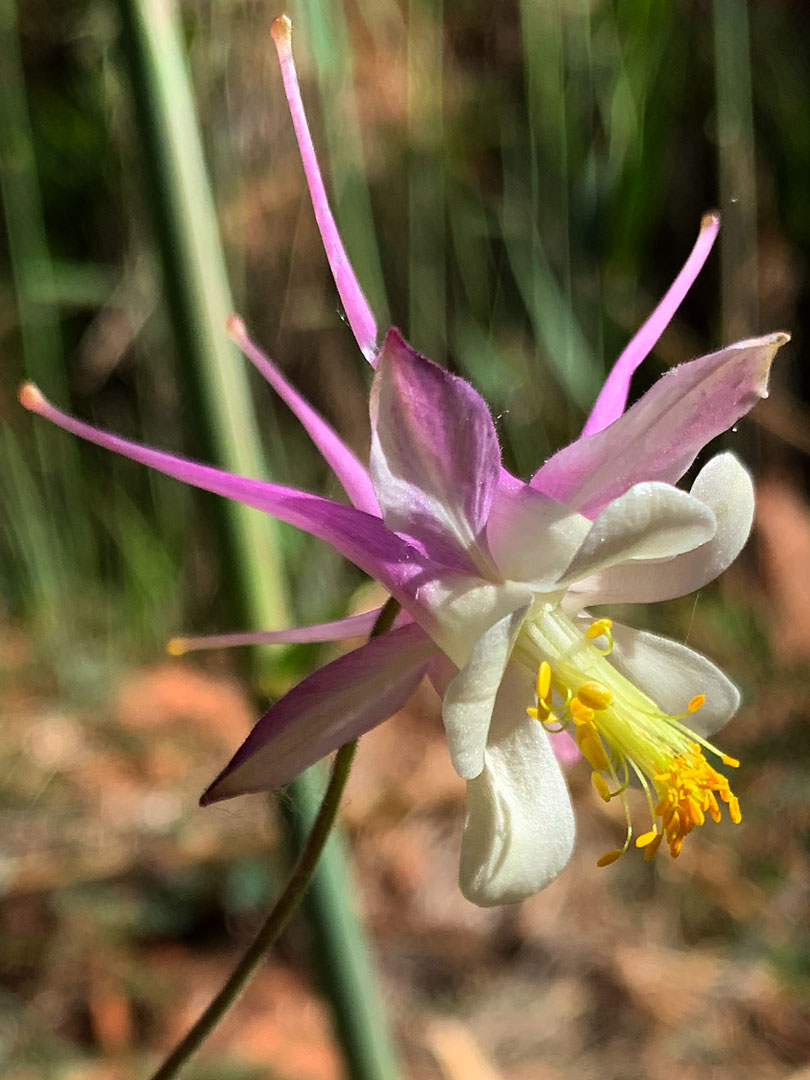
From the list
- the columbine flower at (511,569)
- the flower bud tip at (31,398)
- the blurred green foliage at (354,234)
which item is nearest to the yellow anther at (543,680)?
the columbine flower at (511,569)

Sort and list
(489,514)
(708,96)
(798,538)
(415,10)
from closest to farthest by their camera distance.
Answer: (489,514), (415,10), (708,96), (798,538)

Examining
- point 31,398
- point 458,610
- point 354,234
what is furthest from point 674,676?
point 354,234

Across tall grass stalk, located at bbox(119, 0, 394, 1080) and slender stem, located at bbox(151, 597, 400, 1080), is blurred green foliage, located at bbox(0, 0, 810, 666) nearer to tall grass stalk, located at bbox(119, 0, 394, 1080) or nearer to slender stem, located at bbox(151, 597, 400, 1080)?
tall grass stalk, located at bbox(119, 0, 394, 1080)

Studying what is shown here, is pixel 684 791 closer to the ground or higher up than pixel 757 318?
higher up

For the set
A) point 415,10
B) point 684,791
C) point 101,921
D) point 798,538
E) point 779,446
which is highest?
point 415,10

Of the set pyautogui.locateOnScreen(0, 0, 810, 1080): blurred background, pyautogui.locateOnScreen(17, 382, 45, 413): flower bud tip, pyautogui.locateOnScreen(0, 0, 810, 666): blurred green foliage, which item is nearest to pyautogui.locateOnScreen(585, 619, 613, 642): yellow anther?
pyautogui.locateOnScreen(17, 382, 45, 413): flower bud tip

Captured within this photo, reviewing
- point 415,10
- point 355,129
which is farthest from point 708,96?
point 355,129

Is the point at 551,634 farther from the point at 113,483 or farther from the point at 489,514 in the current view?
the point at 113,483

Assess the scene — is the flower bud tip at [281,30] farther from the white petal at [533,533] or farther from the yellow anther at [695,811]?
the yellow anther at [695,811]
